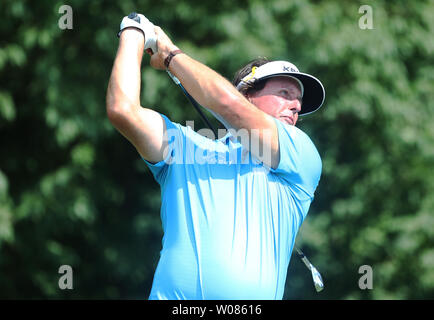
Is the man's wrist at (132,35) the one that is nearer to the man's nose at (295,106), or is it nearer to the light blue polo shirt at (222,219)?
the light blue polo shirt at (222,219)

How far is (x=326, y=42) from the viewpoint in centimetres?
790

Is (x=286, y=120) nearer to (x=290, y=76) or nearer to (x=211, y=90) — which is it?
(x=290, y=76)

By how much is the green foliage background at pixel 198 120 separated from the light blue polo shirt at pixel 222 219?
484cm

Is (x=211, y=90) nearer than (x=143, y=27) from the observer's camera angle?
Yes

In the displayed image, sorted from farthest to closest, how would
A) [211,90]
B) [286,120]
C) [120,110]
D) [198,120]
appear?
[198,120] < [286,120] < [211,90] < [120,110]

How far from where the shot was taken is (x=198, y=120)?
8391 mm

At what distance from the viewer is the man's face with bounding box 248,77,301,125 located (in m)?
3.30

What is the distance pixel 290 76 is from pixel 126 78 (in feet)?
2.98

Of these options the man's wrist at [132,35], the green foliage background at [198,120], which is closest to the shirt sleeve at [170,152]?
the man's wrist at [132,35]

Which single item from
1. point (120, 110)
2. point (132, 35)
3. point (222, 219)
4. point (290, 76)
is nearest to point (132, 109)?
point (120, 110)

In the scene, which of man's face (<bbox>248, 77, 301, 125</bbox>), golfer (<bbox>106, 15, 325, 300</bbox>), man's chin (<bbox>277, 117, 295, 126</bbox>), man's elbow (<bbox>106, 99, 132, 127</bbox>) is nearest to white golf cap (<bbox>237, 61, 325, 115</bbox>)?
man's face (<bbox>248, 77, 301, 125</bbox>)

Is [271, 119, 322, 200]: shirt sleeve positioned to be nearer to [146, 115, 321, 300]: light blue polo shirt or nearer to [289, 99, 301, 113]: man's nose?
[146, 115, 321, 300]: light blue polo shirt

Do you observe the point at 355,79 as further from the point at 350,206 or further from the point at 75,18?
the point at 75,18

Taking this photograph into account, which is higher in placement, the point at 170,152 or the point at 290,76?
the point at 290,76
